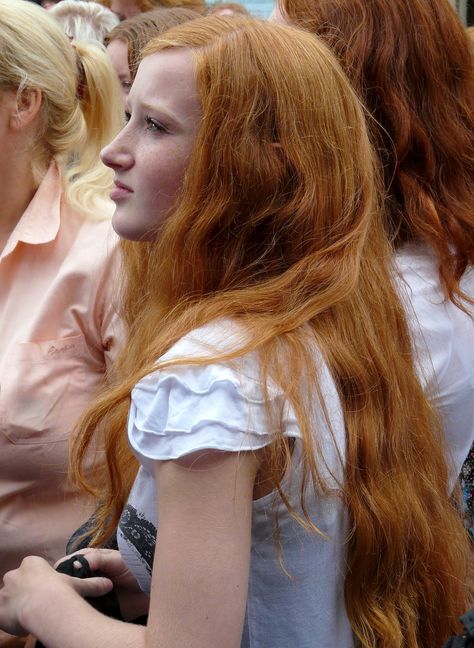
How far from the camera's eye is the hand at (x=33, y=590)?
1.36 m

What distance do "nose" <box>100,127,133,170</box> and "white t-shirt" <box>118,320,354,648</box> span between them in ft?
1.16

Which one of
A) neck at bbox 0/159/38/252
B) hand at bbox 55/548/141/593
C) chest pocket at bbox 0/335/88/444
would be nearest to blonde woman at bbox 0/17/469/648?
hand at bbox 55/548/141/593

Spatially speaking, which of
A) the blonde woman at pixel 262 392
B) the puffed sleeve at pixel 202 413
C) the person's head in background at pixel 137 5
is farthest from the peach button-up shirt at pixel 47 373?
the person's head in background at pixel 137 5

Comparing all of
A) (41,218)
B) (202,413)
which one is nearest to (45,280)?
(41,218)

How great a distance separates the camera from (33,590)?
138 centimetres

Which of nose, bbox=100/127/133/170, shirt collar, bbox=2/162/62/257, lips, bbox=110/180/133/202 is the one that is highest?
nose, bbox=100/127/133/170

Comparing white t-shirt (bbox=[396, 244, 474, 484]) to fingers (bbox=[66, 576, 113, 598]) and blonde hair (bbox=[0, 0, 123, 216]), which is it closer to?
fingers (bbox=[66, 576, 113, 598])

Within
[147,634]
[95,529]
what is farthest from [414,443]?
[95,529]

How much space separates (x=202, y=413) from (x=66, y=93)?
1399mm

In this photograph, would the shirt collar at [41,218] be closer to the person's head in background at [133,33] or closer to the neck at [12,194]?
the neck at [12,194]

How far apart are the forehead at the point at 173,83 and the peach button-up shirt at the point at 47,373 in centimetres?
73

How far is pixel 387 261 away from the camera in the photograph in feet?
4.87

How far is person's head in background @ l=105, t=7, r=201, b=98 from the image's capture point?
3275 millimetres

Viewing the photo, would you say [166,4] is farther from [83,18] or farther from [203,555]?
[203,555]
